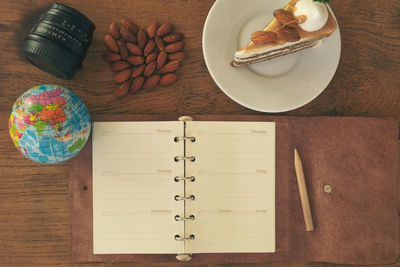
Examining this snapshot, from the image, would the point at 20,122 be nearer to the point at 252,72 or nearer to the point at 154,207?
the point at 154,207

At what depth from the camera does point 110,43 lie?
711 millimetres

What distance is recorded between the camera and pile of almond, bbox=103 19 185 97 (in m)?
0.71

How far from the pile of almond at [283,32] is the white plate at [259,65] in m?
0.09

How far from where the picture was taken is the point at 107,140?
0.71 metres

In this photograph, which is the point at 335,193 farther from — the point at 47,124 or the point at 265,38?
the point at 47,124

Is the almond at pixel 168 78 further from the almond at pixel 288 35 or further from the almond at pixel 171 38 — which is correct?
the almond at pixel 288 35

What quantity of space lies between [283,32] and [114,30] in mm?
359

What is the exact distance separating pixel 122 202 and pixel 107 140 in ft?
0.46

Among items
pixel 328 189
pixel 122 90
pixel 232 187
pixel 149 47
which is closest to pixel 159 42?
pixel 149 47

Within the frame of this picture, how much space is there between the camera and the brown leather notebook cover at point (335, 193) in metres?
0.73

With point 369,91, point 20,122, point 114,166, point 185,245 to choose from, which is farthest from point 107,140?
point 369,91

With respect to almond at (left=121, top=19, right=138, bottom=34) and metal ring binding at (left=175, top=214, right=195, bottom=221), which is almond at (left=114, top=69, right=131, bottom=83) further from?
metal ring binding at (left=175, top=214, right=195, bottom=221)

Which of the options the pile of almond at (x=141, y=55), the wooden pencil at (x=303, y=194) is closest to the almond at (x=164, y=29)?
the pile of almond at (x=141, y=55)

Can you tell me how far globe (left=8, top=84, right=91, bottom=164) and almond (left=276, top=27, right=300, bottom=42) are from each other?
0.41 metres
